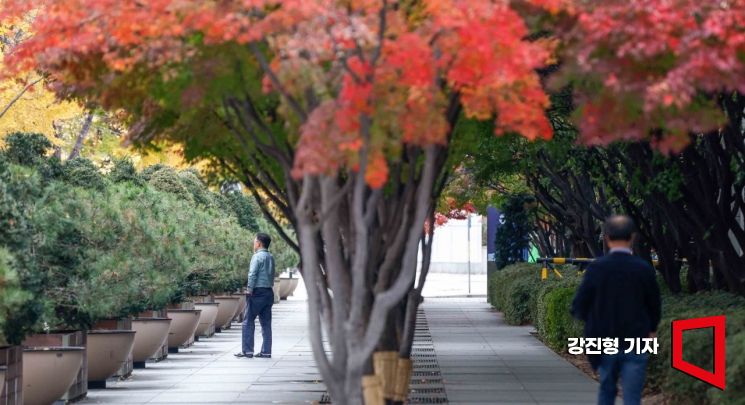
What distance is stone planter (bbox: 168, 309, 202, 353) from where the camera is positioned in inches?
1015

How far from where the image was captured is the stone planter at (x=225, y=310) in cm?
3353

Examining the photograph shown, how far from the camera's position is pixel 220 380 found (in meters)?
20.2

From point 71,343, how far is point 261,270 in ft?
24.3

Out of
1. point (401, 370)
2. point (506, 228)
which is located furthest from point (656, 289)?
point (506, 228)

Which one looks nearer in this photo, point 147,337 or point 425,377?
point 425,377

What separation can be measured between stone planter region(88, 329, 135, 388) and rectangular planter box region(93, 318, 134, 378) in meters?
0.95

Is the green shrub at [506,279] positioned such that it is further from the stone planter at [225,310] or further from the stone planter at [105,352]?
the stone planter at [105,352]

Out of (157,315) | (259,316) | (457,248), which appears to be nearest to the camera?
(157,315)

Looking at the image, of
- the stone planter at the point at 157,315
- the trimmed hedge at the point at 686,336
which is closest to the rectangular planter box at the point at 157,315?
the stone planter at the point at 157,315

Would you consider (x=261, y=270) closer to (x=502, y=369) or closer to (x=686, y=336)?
(x=502, y=369)

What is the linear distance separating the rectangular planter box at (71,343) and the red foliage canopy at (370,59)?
711 cm

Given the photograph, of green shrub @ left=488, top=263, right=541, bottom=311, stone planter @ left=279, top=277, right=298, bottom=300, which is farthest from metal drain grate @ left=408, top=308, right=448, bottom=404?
stone planter @ left=279, top=277, right=298, bottom=300

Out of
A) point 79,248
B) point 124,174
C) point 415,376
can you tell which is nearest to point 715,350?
point 79,248

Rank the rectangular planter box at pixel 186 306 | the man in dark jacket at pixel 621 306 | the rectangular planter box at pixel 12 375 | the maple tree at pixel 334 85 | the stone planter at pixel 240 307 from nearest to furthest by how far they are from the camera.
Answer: the maple tree at pixel 334 85 → the man in dark jacket at pixel 621 306 → the rectangular planter box at pixel 12 375 → the rectangular planter box at pixel 186 306 → the stone planter at pixel 240 307
